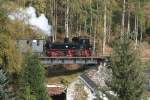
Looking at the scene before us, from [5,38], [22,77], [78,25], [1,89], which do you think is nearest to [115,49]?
[1,89]

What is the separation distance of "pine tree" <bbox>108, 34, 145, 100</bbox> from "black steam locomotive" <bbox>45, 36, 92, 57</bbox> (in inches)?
1741

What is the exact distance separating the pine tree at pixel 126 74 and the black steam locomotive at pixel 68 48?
1741 inches

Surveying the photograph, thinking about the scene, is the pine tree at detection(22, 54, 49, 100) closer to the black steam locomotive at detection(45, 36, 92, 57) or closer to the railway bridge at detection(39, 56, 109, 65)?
the railway bridge at detection(39, 56, 109, 65)

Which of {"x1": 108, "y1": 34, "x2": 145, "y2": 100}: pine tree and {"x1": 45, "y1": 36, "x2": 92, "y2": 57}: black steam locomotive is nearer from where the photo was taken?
{"x1": 108, "y1": 34, "x2": 145, "y2": 100}: pine tree

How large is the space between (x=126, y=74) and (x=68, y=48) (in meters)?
46.6

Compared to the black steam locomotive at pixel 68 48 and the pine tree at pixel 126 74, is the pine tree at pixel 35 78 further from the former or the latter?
the black steam locomotive at pixel 68 48

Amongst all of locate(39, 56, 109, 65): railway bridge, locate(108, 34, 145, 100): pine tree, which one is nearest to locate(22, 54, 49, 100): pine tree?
locate(108, 34, 145, 100): pine tree


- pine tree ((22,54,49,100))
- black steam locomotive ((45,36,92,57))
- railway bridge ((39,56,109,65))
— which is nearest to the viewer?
pine tree ((22,54,49,100))

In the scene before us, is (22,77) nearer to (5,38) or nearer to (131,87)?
(5,38)

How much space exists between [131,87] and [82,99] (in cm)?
1771

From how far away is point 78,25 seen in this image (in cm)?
9888

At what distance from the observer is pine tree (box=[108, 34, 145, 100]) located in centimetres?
3014

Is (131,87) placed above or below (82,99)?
above

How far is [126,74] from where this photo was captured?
100ft
